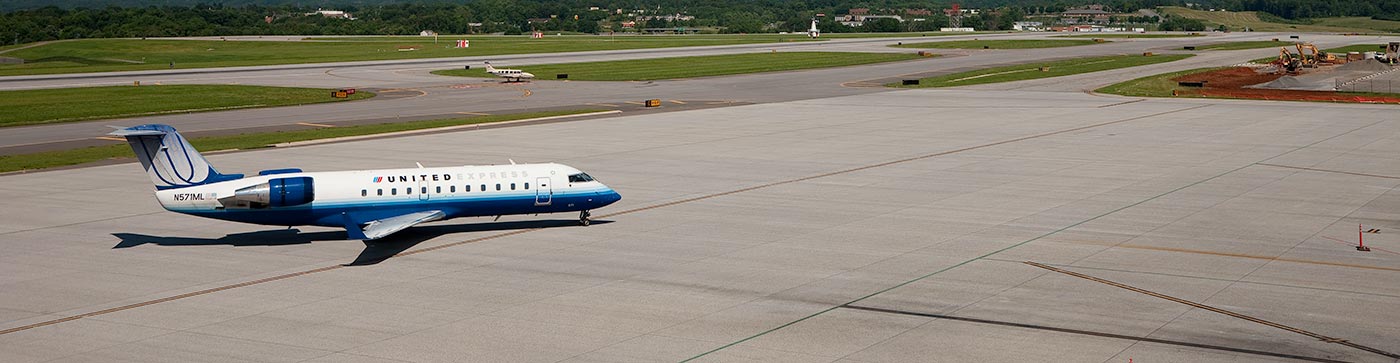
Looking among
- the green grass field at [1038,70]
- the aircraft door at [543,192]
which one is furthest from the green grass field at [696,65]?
the aircraft door at [543,192]

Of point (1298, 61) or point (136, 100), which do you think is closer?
point (136, 100)

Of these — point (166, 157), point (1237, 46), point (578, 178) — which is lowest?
point (1237, 46)

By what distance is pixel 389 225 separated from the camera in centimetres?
3669

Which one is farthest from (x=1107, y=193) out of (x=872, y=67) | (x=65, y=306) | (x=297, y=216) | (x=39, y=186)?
(x=872, y=67)

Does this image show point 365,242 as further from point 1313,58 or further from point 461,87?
point 1313,58

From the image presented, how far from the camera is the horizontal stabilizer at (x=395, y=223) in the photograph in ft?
118

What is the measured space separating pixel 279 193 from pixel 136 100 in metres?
65.6

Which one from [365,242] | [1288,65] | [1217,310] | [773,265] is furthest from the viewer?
[1288,65]

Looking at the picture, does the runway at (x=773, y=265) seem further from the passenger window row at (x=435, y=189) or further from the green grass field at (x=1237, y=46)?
the green grass field at (x=1237, y=46)

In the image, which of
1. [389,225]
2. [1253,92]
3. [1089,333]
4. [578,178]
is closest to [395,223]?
[389,225]

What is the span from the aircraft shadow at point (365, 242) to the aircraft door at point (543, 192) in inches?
71.0

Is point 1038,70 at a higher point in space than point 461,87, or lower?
lower

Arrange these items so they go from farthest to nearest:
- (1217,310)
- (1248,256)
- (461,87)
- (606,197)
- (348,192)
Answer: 1. (461,87)
2. (606,197)
3. (348,192)
4. (1248,256)
5. (1217,310)

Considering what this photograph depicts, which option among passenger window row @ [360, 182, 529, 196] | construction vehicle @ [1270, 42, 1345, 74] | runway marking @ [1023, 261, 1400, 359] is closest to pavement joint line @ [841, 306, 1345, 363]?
runway marking @ [1023, 261, 1400, 359]
